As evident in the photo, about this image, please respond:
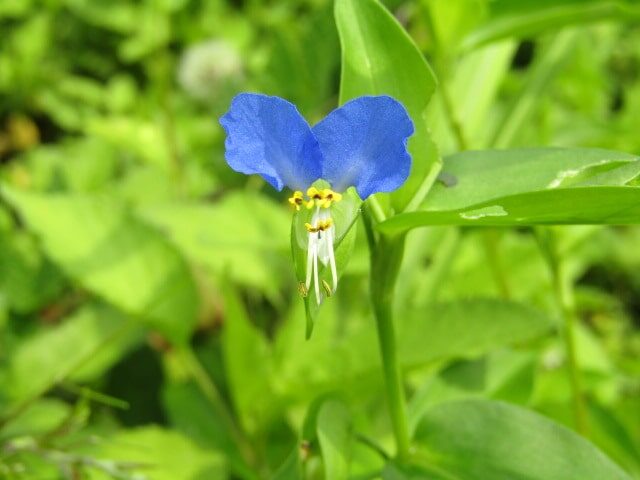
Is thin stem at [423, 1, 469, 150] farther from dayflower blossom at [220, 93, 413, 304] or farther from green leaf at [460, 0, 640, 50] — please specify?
dayflower blossom at [220, 93, 413, 304]

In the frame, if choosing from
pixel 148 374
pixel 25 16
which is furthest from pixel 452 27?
pixel 25 16

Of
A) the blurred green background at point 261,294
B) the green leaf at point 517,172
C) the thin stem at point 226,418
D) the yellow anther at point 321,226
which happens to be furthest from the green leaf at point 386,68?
the thin stem at point 226,418

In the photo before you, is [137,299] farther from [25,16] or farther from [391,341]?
[25,16]

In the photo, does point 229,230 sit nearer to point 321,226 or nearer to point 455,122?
point 455,122

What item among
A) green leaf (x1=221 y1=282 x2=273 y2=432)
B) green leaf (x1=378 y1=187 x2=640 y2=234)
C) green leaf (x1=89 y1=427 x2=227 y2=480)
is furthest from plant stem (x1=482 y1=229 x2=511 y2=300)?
green leaf (x1=378 y1=187 x2=640 y2=234)

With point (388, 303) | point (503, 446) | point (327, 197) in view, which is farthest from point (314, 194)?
point (503, 446)

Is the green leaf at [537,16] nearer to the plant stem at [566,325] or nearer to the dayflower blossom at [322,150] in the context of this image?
the plant stem at [566,325]
